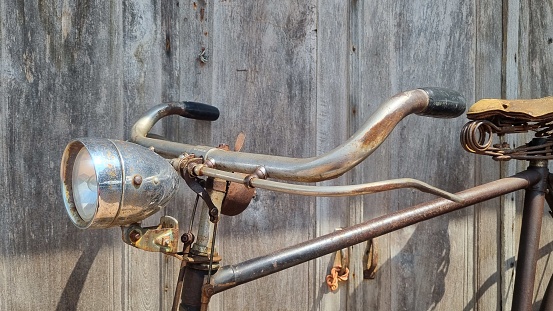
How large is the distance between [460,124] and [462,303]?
48 centimetres

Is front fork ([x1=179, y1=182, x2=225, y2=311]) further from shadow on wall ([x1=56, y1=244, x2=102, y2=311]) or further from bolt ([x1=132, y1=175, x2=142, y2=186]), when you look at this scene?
shadow on wall ([x1=56, y1=244, x2=102, y2=311])

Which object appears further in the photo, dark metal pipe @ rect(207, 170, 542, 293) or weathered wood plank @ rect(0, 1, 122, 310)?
weathered wood plank @ rect(0, 1, 122, 310)

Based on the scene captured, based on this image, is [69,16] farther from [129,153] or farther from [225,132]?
[129,153]

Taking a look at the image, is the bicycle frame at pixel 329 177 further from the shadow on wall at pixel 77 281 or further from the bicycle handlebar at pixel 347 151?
the shadow on wall at pixel 77 281

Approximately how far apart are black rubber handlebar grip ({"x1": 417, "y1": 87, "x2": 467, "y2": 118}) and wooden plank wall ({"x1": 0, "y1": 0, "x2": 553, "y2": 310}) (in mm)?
539

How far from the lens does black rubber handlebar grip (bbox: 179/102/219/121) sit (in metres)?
1.15

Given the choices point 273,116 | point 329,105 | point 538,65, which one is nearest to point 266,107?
point 273,116

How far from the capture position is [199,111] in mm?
1179

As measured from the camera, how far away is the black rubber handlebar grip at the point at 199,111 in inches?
45.4

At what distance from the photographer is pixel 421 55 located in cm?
145

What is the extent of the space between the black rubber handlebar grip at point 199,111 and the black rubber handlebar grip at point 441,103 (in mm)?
507

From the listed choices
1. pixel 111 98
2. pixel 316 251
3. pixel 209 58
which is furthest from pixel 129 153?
pixel 209 58

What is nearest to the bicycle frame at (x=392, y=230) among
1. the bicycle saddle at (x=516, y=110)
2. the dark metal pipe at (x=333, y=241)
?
the dark metal pipe at (x=333, y=241)

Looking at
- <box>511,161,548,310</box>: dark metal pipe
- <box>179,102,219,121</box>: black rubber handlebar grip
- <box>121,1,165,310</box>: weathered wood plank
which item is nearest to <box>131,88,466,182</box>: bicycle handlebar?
<box>179,102,219,121</box>: black rubber handlebar grip
